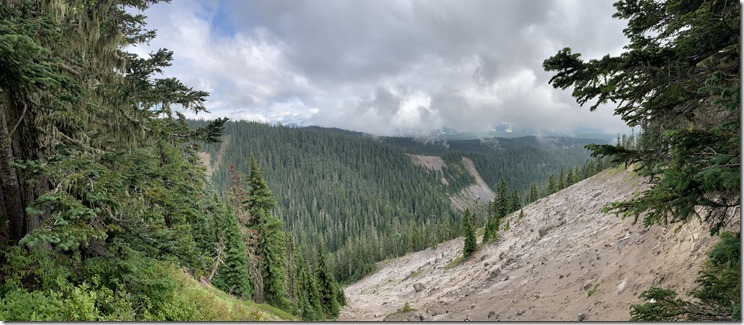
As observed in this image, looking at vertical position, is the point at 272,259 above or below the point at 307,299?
above

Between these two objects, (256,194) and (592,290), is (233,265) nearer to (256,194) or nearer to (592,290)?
(256,194)

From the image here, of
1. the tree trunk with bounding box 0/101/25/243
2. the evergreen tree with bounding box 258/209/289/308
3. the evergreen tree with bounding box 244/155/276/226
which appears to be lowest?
the evergreen tree with bounding box 258/209/289/308

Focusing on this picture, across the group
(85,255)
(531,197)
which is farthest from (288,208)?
(85,255)

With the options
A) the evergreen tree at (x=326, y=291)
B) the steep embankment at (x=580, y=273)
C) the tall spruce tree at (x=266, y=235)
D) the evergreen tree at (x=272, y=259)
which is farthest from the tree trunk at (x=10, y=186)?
the evergreen tree at (x=326, y=291)

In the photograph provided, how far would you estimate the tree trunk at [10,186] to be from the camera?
6707 mm

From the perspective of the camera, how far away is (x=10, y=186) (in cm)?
720

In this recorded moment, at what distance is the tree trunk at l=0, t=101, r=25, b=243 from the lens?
22.0 ft

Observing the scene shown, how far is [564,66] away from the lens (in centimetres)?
498

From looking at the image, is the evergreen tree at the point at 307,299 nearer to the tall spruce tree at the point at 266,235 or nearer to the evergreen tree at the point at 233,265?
the tall spruce tree at the point at 266,235

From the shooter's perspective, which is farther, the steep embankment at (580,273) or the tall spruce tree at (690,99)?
the steep embankment at (580,273)

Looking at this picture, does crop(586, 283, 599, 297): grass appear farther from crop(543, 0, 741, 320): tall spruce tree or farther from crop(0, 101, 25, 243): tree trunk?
crop(0, 101, 25, 243): tree trunk

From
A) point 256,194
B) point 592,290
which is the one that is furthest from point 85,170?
point 256,194

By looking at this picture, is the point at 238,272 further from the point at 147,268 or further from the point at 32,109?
the point at 32,109

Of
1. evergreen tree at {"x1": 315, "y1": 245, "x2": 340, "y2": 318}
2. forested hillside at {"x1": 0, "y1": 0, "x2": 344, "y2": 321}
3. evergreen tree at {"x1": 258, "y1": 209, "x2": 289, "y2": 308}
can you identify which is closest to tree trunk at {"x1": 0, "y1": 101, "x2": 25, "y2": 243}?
forested hillside at {"x1": 0, "y1": 0, "x2": 344, "y2": 321}
